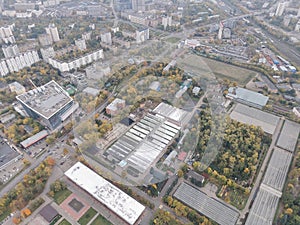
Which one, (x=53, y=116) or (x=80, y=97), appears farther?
(x=80, y=97)

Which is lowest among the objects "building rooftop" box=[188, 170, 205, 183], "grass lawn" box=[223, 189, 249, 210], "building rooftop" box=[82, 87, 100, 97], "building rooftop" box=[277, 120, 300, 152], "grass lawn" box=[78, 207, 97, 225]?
"grass lawn" box=[78, 207, 97, 225]

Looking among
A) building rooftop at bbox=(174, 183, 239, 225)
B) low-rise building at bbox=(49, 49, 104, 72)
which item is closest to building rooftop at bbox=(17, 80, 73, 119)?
low-rise building at bbox=(49, 49, 104, 72)

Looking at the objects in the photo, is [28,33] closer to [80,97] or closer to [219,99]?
[80,97]

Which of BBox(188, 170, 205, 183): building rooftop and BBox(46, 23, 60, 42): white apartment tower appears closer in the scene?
BBox(188, 170, 205, 183): building rooftop

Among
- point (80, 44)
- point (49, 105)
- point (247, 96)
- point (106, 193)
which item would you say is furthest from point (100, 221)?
point (80, 44)

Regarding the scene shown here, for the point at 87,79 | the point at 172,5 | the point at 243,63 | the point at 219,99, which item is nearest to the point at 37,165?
the point at 87,79

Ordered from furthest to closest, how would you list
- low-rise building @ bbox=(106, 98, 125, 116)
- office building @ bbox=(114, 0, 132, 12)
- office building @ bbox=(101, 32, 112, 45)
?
1. office building @ bbox=(114, 0, 132, 12)
2. office building @ bbox=(101, 32, 112, 45)
3. low-rise building @ bbox=(106, 98, 125, 116)

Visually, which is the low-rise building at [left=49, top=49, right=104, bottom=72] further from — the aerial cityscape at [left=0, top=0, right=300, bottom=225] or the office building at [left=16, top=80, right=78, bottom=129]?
the office building at [left=16, top=80, right=78, bottom=129]
